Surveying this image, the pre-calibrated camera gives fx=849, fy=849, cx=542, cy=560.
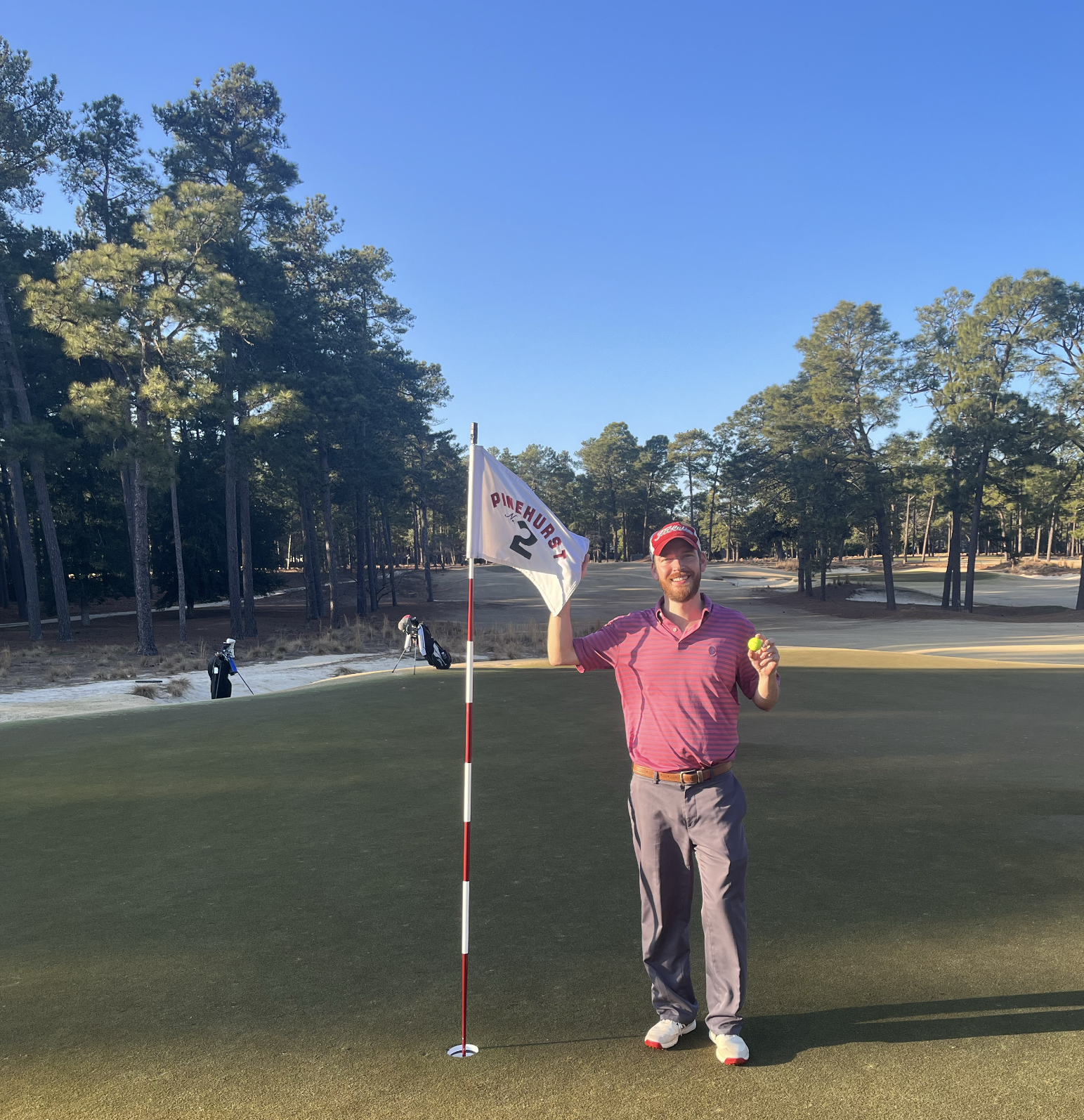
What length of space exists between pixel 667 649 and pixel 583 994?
5.02ft

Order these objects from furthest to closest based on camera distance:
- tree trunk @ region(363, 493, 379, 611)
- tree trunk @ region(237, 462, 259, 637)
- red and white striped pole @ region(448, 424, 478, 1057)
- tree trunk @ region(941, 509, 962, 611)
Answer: tree trunk @ region(363, 493, 379, 611) < tree trunk @ region(941, 509, 962, 611) < tree trunk @ region(237, 462, 259, 637) < red and white striped pole @ region(448, 424, 478, 1057)

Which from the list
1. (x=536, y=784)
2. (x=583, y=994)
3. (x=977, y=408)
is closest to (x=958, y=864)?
(x=583, y=994)

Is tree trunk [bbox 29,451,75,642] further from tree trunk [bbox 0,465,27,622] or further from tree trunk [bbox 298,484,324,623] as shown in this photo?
tree trunk [bbox 298,484,324,623]

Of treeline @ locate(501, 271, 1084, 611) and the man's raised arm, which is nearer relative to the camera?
the man's raised arm

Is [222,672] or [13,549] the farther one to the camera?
[13,549]

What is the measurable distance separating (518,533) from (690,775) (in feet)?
4.57

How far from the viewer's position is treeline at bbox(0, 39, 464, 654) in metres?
22.5

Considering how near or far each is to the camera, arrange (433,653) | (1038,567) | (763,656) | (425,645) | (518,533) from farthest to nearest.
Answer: (1038,567)
(425,645)
(433,653)
(518,533)
(763,656)

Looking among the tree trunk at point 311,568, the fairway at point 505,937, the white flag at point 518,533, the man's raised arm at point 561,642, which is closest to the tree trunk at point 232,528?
the tree trunk at point 311,568

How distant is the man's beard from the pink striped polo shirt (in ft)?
0.28

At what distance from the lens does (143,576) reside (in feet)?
78.5

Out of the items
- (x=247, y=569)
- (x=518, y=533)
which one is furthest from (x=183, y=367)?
(x=518, y=533)

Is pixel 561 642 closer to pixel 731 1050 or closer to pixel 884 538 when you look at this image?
pixel 731 1050

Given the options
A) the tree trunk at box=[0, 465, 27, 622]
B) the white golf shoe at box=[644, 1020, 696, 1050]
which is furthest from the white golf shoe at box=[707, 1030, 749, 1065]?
the tree trunk at box=[0, 465, 27, 622]
